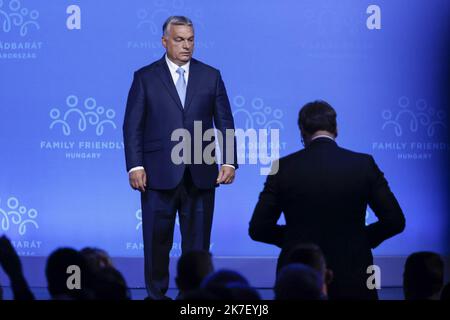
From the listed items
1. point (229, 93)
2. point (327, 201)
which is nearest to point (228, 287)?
point (327, 201)

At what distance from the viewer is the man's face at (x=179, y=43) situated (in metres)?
4.89

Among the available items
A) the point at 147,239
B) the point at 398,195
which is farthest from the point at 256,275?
the point at 147,239

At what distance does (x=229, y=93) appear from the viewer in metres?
6.36

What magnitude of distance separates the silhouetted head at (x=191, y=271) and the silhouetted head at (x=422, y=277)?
64cm

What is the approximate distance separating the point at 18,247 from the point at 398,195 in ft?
7.97

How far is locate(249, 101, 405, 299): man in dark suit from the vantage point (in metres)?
3.64

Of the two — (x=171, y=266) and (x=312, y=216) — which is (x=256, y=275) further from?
(x=312, y=216)

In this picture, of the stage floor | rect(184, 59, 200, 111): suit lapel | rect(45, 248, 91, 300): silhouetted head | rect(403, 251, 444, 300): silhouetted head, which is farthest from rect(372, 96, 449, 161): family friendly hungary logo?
rect(45, 248, 91, 300): silhouetted head

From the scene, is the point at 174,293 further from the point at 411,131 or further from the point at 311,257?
the point at 311,257

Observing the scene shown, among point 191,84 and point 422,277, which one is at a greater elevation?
point 191,84

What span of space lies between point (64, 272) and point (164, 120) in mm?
1836

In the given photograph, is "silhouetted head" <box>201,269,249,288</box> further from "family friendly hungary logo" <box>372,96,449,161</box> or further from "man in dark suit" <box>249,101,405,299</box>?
"family friendly hungary logo" <box>372,96,449,161</box>

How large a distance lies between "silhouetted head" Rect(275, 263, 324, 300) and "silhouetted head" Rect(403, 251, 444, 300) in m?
0.42
